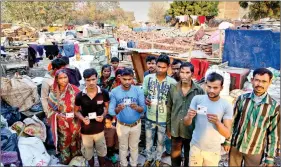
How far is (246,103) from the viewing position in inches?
105

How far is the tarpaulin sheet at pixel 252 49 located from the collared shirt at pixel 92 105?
5.21 meters

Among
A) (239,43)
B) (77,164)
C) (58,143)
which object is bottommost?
(77,164)

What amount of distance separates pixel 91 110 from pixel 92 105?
7 cm

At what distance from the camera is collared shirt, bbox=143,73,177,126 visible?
134 inches

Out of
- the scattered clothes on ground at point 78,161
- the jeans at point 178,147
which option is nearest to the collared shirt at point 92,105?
the scattered clothes on ground at point 78,161

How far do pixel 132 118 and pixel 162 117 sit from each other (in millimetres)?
428

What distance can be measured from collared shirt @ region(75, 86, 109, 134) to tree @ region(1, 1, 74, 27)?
39.3 m

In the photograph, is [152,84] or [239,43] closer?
[152,84]

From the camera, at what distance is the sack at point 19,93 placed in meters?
4.86

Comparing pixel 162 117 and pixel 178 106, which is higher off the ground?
pixel 178 106

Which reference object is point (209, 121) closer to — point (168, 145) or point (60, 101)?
point (168, 145)

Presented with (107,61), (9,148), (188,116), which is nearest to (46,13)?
(107,61)

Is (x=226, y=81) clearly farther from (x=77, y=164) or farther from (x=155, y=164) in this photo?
(x=77, y=164)

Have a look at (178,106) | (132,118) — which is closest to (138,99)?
(132,118)
